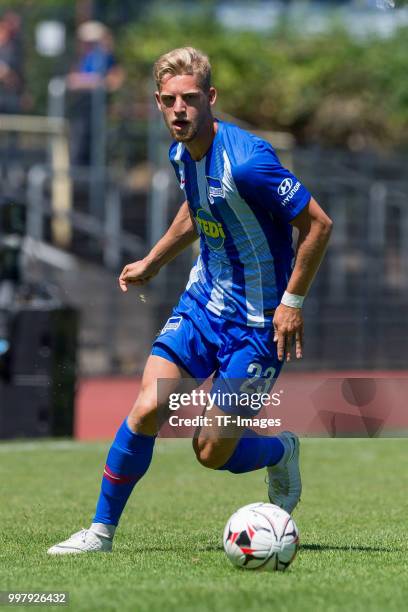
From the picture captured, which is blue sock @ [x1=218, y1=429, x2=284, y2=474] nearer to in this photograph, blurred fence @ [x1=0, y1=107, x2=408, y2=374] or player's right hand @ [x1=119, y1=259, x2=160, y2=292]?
player's right hand @ [x1=119, y1=259, x2=160, y2=292]

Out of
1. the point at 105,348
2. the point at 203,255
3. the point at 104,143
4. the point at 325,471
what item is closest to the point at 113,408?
the point at 105,348

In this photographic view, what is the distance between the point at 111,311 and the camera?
66.2ft

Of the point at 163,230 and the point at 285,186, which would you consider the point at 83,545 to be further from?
the point at 163,230

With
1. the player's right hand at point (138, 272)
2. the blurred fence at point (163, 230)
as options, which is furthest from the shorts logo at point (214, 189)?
the blurred fence at point (163, 230)

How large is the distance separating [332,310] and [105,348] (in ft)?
12.1

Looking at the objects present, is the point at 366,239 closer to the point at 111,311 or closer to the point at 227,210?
the point at 111,311

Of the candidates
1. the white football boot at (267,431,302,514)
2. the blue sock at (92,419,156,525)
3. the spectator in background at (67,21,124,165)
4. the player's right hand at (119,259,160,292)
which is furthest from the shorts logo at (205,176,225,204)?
the spectator in background at (67,21,124,165)

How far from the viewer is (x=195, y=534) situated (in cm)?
762

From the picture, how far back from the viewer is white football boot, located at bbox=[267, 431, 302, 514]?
7.45 m

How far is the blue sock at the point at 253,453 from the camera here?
7.09 metres

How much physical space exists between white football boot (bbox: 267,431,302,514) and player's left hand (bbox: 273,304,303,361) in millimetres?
965

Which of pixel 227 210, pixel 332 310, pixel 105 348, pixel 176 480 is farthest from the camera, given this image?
pixel 332 310

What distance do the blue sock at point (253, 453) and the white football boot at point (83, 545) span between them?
70cm

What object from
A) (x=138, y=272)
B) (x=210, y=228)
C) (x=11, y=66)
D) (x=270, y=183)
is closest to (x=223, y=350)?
(x=210, y=228)
